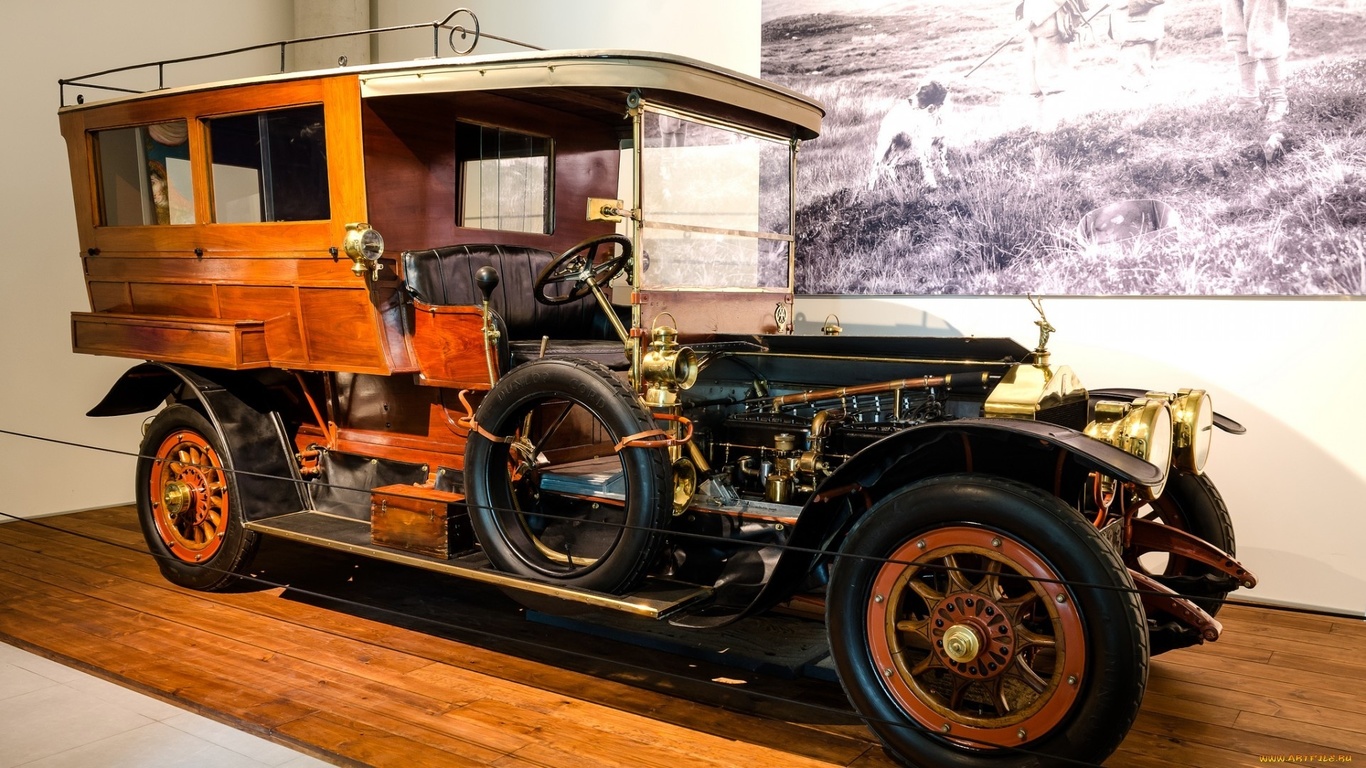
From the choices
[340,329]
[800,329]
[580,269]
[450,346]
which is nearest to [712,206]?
[580,269]

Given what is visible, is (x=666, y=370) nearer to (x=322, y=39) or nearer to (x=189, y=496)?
(x=189, y=496)

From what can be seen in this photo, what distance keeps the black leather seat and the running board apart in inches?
28.7

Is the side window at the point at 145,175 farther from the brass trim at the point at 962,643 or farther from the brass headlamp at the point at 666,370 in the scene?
the brass trim at the point at 962,643

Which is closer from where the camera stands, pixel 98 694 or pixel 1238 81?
pixel 98 694

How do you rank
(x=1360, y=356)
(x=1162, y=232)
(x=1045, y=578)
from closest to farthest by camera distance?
(x=1045, y=578) < (x=1360, y=356) < (x=1162, y=232)

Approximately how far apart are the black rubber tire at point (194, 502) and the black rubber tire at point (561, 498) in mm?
1224

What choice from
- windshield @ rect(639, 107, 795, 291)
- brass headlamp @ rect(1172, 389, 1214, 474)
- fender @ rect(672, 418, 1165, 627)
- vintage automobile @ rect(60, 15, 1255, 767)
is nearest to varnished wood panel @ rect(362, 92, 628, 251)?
vintage automobile @ rect(60, 15, 1255, 767)

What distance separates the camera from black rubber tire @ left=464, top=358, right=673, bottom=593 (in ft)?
9.50

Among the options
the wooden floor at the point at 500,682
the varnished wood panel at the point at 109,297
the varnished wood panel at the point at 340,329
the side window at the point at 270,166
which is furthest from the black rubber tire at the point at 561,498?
the varnished wood panel at the point at 109,297

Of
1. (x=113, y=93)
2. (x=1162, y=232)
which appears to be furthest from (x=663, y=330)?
(x=113, y=93)

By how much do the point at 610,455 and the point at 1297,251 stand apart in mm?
2749

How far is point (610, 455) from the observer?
12.2 ft

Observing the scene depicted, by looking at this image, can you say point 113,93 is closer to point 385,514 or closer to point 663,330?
point 385,514

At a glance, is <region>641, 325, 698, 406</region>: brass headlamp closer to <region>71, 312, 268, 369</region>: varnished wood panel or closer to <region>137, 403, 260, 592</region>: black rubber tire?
<region>71, 312, 268, 369</region>: varnished wood panel
